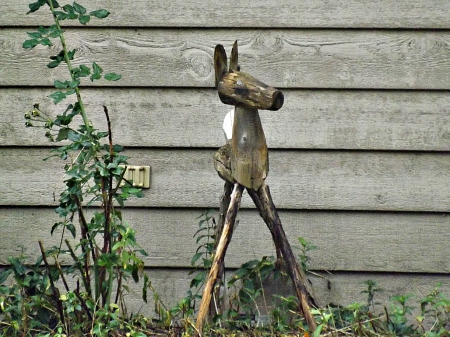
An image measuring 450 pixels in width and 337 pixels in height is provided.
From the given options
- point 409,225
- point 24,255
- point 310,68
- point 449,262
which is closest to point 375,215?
point 409,225

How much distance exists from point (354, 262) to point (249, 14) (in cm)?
135

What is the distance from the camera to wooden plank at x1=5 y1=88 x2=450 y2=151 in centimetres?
407

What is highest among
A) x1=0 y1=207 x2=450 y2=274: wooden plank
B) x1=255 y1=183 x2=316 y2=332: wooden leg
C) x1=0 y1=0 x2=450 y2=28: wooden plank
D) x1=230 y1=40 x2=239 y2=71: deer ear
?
x1=0 y1=0 x2=450 y2=28: wooden plank

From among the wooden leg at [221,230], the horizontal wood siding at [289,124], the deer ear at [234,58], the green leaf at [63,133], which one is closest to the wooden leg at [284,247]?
the wooden leg at [221,230]

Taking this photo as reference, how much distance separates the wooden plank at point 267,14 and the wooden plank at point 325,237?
945 mm

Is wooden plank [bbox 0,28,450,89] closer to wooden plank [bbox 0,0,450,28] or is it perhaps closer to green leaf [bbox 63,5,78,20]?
wooden plank [bbox 0,0,450,28]

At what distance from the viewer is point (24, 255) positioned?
13.6ft

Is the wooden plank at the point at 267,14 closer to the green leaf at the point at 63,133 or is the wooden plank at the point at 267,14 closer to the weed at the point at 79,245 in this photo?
the weed at the point at 79,245

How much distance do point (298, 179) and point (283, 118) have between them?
0.32 metres

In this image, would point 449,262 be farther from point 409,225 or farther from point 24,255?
point 24,255

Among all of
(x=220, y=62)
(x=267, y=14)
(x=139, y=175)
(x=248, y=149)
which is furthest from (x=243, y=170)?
(x=267, y=14)

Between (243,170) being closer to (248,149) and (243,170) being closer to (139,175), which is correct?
(248,149)

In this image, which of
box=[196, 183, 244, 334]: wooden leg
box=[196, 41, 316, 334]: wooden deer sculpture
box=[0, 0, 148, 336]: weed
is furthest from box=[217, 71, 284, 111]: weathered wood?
box=[0, 0, 148, 336]: weed

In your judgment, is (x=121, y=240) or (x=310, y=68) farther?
(x=310, y=68)
